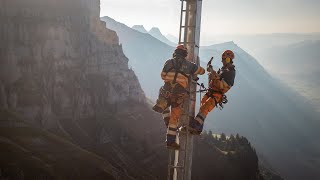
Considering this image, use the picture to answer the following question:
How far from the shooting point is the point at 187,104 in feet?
41.0

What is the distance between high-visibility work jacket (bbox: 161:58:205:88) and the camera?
481 inches

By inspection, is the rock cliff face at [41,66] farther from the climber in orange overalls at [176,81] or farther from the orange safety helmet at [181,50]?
the orange safety helmet at [181,50]

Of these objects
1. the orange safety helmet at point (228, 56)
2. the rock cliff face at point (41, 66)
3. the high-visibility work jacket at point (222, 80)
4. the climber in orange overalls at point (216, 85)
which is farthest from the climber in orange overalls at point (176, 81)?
the rock cliff face at point (41, 66)

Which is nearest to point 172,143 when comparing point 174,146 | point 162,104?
point 174,146

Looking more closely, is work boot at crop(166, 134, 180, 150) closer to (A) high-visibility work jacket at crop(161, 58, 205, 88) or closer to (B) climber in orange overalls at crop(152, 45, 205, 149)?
(B) climber in orange overalls at crop(152, 45, 205, 149)

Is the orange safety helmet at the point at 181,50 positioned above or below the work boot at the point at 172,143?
above

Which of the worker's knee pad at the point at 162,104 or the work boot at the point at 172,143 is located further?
the worker's knee pad at the point at 162,104

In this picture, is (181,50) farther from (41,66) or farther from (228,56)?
(41,66)

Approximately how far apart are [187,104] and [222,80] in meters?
1.81

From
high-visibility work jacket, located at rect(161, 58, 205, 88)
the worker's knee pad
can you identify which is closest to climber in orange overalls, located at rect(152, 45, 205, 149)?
high-visibility work jacket, located at rect(161, 58, 205, 88)

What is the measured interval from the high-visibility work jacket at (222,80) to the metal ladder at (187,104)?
1125 mm

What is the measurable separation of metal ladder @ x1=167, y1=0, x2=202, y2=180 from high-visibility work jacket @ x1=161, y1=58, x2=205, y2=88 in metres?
0.40

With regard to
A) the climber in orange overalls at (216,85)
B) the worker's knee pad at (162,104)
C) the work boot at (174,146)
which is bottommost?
the work boot at (174,146)

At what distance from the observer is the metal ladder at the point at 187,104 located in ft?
39.1
